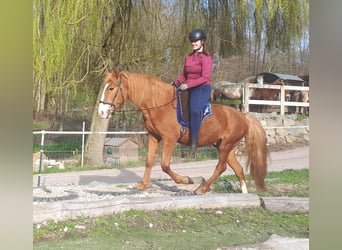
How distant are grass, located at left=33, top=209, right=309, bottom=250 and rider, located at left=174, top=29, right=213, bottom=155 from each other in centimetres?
54

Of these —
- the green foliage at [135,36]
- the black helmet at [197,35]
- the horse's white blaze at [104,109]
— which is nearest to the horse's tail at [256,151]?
the green foliage at [135,36]

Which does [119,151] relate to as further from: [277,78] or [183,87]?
[277,78]

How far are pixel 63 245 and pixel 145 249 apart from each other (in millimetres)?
584

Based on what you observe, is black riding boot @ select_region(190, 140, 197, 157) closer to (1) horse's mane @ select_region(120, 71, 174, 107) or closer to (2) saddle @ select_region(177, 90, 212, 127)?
(2) saddle @ select_region(177, 90, 212, 127)

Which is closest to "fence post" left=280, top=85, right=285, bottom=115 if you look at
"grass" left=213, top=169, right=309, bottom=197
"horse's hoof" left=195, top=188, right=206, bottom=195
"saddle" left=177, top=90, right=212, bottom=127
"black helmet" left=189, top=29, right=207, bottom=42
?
"grass" left=213, top=169, right=309, bottom=197

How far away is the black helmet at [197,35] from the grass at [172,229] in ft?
4.31

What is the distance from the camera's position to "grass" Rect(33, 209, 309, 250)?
124 inches

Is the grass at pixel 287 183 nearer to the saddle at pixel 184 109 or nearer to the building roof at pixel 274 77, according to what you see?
the saddle at pixel 184 109

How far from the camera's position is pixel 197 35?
3387 millimetres

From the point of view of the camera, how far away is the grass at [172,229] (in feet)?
10.4

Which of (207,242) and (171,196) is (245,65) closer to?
(171,196)

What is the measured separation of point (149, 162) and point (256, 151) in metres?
0.87

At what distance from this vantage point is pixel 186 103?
3.36 metres
